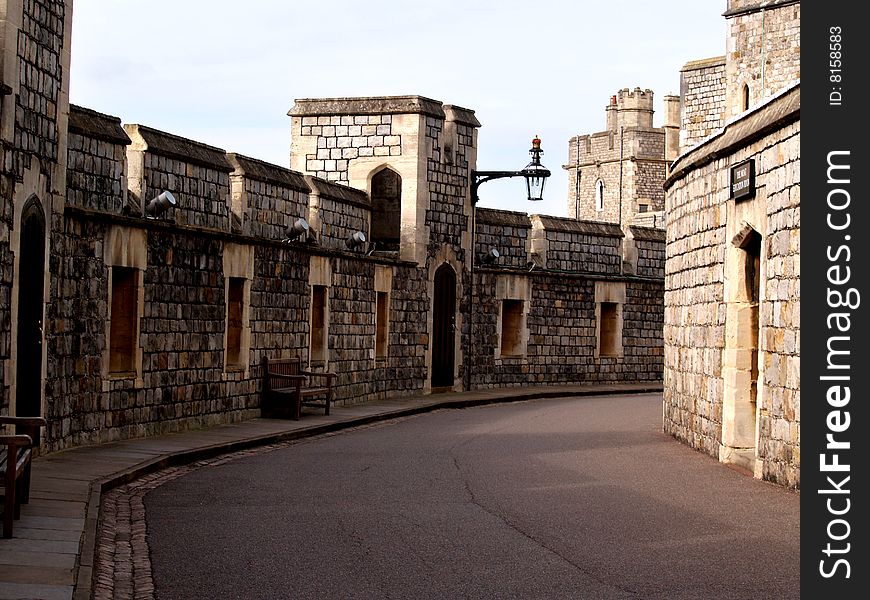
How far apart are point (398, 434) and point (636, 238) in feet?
51.8

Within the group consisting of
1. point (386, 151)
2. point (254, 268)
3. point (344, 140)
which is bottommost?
point (254, 268)

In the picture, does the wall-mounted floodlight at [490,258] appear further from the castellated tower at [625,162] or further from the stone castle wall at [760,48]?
the castellated tower at [625,162]

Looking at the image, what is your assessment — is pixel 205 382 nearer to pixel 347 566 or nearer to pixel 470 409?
pixel 470 409

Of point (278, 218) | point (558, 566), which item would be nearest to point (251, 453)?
point (278, 218)

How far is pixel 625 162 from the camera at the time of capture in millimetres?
60312

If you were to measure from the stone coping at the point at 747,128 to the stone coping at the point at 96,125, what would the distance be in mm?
6732

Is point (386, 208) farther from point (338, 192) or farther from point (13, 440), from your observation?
point (13, 440)

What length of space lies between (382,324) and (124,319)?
9427 mm

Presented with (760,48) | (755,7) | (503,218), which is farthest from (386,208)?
(755,7)

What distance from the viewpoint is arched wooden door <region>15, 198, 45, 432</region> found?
11.9 metres

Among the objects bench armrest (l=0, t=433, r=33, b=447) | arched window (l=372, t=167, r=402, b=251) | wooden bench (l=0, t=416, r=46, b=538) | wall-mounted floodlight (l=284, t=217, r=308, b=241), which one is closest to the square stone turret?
arched window (l=372, t=167, r=402, b=251)

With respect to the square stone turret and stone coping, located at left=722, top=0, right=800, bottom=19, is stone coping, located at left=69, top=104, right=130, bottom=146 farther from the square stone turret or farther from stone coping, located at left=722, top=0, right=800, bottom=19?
stone coping, located at left=722, top=0, right=800, bottom=19

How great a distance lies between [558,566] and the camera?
7.91 meters

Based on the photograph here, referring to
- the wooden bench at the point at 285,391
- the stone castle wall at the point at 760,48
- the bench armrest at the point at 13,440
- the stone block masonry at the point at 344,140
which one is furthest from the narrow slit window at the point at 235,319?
the stone castle wall at the point at 760,48
